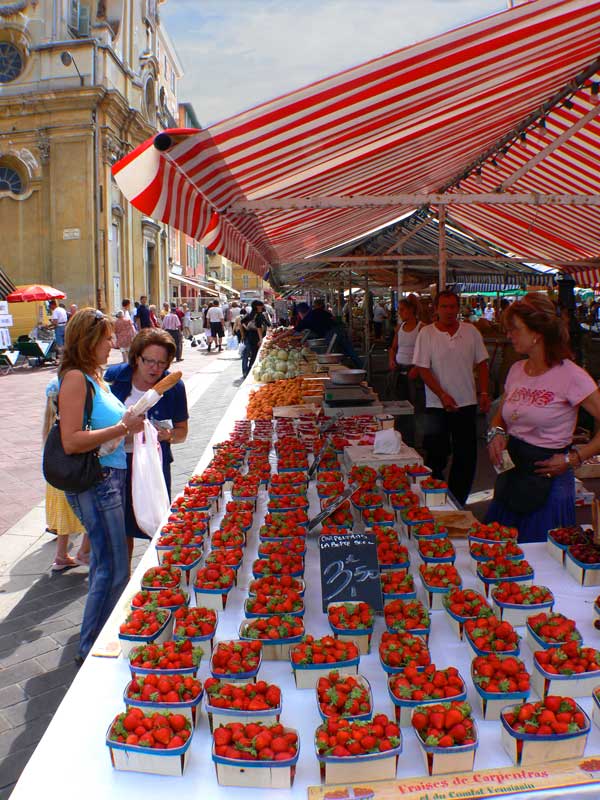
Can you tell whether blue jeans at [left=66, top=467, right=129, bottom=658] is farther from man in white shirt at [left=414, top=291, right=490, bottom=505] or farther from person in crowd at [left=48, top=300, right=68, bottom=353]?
person in crowd at [left=48, top=300, right=68, bottom=353]

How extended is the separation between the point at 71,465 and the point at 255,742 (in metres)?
1.84

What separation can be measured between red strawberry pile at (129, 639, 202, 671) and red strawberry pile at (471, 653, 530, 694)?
74 cm

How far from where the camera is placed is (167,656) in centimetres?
181

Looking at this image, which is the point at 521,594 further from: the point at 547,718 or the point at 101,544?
the point at 101,544

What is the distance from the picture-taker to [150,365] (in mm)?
3674

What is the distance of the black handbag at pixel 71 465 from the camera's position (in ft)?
9.82

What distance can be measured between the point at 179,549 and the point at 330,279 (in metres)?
16.9

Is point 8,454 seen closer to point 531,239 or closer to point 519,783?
point 531,239

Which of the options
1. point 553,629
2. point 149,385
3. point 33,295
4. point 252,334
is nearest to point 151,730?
point 553,629

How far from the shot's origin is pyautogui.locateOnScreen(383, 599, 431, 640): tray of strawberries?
1917mm

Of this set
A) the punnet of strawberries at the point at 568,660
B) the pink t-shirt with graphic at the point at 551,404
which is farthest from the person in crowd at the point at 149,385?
the punnet of strawberries at the point at 568,660

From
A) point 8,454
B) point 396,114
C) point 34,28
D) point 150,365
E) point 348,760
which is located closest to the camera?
point 348,760

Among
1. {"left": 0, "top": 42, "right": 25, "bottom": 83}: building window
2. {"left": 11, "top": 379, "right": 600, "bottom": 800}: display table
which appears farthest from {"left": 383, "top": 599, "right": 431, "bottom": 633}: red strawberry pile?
{"left": 0, "top": 42, "right": 25, "bottom": 83}: building window

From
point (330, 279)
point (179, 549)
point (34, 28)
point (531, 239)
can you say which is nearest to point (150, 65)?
point (34, 28)
